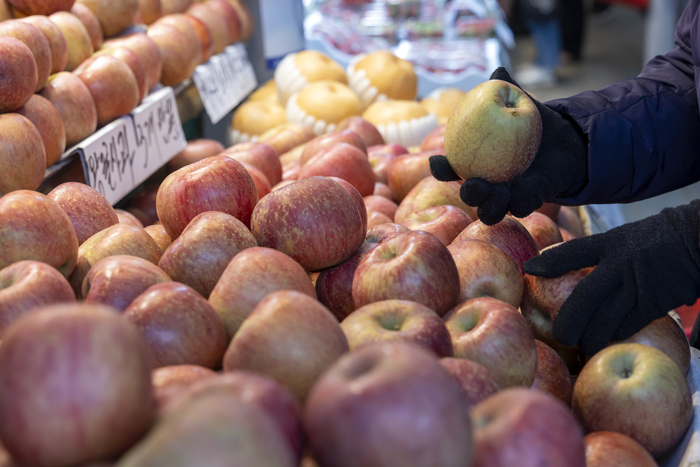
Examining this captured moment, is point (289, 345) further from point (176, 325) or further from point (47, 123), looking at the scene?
point (47, 123)

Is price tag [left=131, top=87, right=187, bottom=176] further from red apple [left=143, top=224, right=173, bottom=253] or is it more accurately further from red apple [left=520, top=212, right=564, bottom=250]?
red apple [left=520, top=212, right=564, bottom=250]

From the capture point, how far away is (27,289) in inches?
39.7

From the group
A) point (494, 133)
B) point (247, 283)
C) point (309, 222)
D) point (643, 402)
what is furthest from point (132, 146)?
point (643, 402)

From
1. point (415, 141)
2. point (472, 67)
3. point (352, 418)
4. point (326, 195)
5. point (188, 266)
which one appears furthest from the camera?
point (472, 67)

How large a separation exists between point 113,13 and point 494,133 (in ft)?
6.20

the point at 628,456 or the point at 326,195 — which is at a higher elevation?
the point at 326,195

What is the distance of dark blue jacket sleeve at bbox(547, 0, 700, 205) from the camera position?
5.39 ft

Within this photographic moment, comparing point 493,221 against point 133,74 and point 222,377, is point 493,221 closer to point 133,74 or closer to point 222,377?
point 222,377

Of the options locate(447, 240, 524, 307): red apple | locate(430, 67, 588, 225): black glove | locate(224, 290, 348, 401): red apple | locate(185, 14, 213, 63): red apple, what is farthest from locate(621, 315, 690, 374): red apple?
locate(185, 14, 213, 63): red apple

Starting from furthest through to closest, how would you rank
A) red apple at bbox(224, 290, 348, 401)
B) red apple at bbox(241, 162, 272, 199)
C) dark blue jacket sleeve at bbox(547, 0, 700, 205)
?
red apple at bbox(241, 162, 272, 199)
dark blue jacket sleeve at bbox(547, 0, 700, 205)
red apple at bbox(224, 290, 348, 401)

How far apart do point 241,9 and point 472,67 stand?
156cm

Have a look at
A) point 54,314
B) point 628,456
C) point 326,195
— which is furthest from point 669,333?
point 54,314

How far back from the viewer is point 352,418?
0.62 meters

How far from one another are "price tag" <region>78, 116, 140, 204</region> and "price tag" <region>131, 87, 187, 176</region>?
0.04 metres
